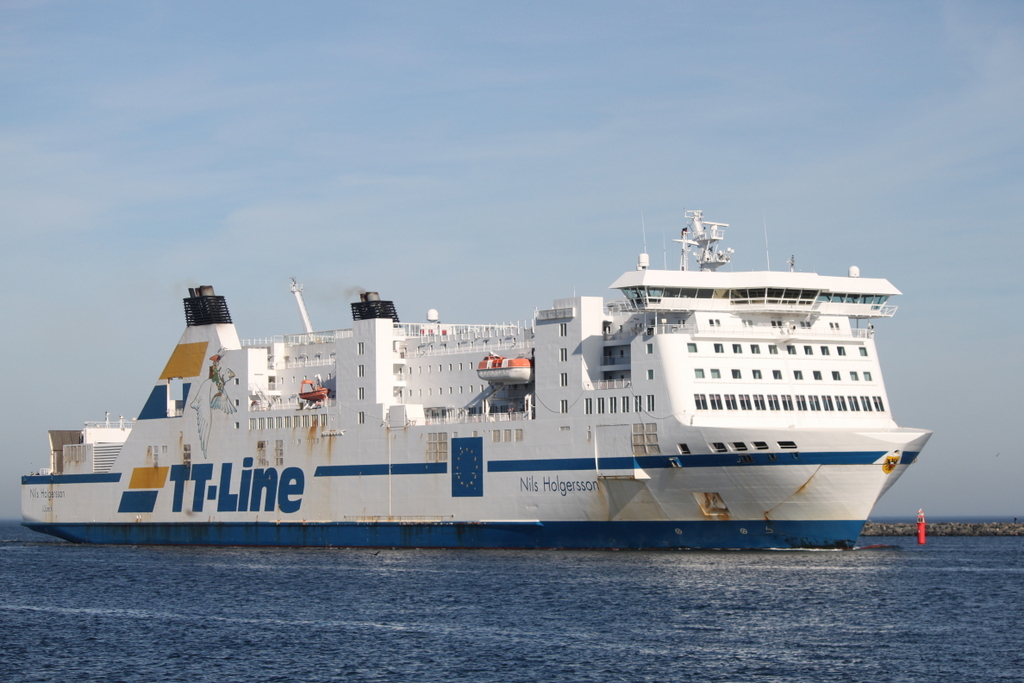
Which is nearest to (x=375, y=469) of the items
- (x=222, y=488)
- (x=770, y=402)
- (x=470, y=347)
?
(x=470, y=347)

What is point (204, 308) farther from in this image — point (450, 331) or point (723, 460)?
point (723, 460)

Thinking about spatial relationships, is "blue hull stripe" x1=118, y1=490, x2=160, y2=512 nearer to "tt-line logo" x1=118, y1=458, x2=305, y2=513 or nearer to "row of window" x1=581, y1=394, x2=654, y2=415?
"tt-line logo" x1=118, y1=458, x2=305, y2=513

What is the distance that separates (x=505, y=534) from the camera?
46.2m

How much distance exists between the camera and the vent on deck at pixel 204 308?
56969 millimetres

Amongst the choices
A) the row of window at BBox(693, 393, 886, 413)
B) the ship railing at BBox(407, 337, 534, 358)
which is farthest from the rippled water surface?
the ship railing at BBox(407, 337, 534, 358)

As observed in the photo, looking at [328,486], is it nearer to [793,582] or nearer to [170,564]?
[170,564]

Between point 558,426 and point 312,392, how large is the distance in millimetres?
12173

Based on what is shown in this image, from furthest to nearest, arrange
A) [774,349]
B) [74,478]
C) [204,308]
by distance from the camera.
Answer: [74,478]
[204,308]
[774,349]

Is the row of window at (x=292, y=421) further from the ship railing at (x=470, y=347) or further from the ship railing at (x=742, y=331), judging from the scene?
the ship railing at (x=742, y=331)

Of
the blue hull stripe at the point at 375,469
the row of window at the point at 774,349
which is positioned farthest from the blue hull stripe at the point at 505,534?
the row of window at the point at 774,349

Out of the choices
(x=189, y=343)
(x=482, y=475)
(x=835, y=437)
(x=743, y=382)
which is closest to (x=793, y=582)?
(x=835, y=437)

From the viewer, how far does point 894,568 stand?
1617 inches

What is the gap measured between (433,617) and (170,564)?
18.8m

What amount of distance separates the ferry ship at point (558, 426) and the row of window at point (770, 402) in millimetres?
71
